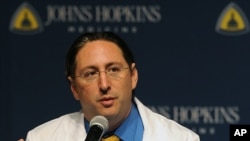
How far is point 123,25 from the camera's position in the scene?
260cm

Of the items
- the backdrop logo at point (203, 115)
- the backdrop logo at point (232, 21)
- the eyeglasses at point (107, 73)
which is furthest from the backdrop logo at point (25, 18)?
the eyeglasses at point (107, 73)

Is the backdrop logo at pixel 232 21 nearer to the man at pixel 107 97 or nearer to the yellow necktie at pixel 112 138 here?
the man at pixel 107 97

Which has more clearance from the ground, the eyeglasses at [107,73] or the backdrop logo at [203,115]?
the eyeglasses at [107,73]

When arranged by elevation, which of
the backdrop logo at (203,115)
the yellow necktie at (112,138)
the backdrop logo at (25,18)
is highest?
the backdrop logo at (25,18)

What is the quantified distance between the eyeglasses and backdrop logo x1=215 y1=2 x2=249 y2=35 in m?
1.01

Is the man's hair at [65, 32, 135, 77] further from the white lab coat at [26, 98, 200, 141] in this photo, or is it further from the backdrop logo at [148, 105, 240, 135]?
the backdrop logo at [148, 105, 240, 135]

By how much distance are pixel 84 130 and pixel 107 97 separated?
0.20 metres

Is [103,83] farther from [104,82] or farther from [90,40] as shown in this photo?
[90,40]

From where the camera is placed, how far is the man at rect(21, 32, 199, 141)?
1.63 metres

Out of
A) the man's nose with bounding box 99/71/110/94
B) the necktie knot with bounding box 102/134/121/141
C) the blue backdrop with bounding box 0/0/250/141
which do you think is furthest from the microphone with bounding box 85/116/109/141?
the blue backdrop with bounding box 0/0/250/141

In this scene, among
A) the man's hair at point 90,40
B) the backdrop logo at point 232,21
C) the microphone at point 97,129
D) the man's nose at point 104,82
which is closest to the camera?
the microphone at point 97,129

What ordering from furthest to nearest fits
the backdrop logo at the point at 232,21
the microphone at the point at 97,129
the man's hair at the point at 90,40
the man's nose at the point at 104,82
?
the backdrop logo at the point at 232,21, the man's hair at the point at 90,40, the man's nose at the point at 104,82, the microphone at the point at 97,129

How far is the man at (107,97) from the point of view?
5.34 feet

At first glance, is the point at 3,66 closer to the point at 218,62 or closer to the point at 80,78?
the point at 218,62
